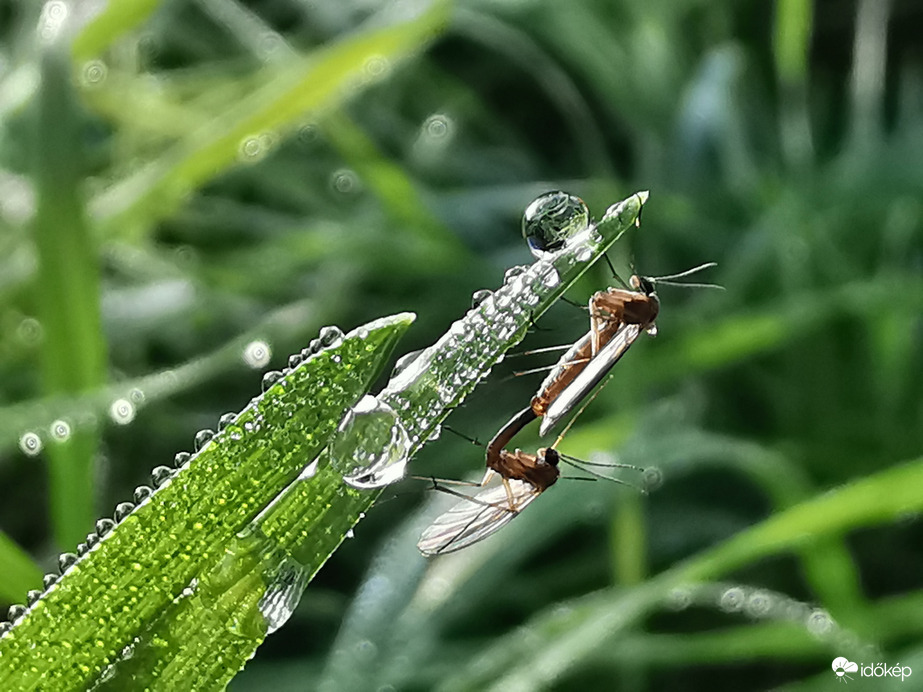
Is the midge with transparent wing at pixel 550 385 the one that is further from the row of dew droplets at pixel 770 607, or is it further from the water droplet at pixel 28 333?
the water droplet at pixel 28 333

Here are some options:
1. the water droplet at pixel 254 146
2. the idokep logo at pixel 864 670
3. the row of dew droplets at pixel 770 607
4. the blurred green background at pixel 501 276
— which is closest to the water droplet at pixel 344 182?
the blurred green background at pixel 501 276

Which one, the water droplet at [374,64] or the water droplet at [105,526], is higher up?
the water droplet at [374,64]

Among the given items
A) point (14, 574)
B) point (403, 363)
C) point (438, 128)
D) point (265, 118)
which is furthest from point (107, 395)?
point (438, 128)

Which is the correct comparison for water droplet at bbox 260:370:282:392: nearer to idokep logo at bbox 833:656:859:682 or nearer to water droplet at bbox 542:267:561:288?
water droplet at bbox 542:267:561:288

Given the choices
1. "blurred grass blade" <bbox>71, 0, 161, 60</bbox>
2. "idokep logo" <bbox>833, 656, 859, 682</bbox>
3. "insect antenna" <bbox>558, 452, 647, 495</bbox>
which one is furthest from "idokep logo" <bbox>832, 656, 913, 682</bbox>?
Result: "blurred grass blade" <bbox>71, 0, 161, 60</bbox>

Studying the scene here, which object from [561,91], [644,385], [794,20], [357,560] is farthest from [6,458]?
[794,20]

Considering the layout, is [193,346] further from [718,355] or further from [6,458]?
[718,355]
